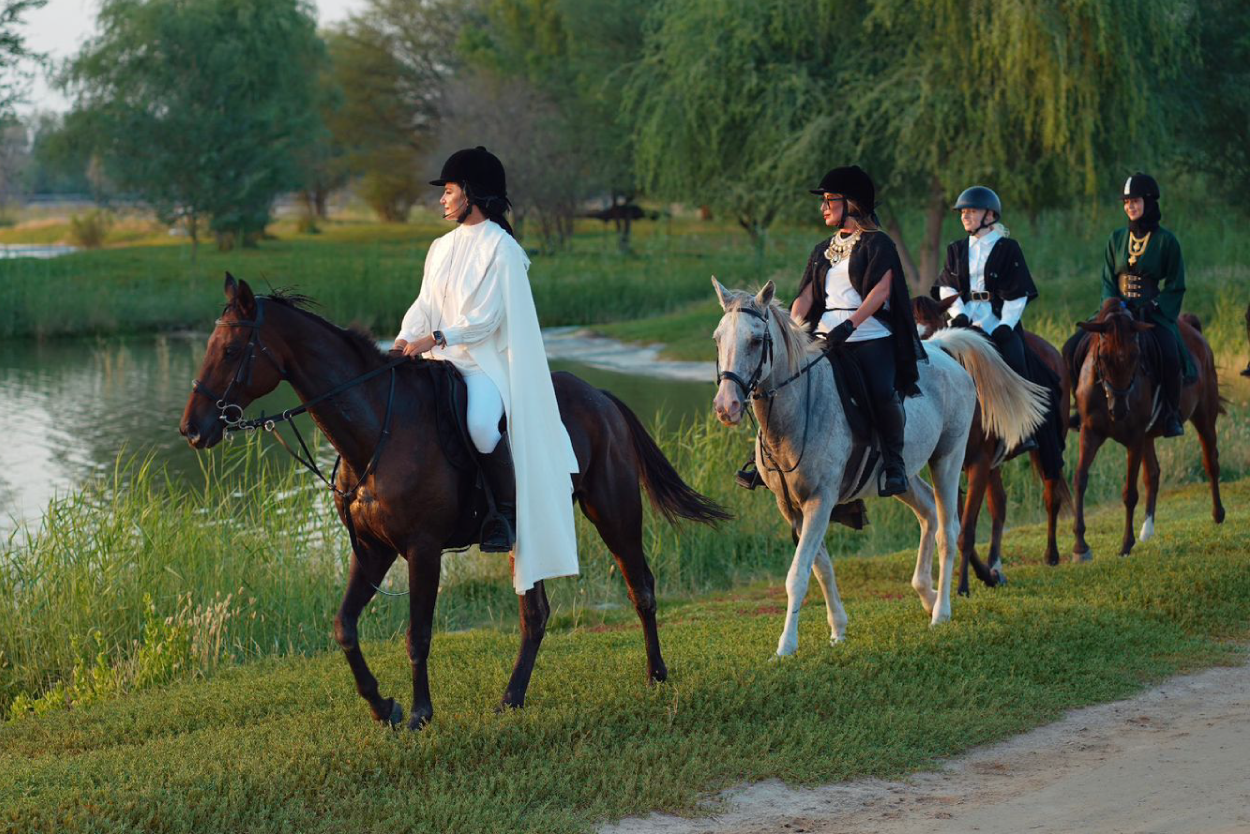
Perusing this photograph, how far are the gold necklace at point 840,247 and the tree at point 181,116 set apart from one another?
37.7 metres

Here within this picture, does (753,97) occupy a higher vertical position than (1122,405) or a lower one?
higher

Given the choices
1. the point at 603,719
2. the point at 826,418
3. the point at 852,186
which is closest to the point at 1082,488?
the point at 826,418

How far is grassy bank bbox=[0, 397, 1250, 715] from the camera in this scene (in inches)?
363

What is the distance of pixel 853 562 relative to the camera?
1180 cm

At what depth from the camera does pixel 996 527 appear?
10789 mm

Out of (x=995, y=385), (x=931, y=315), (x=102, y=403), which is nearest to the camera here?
(x=995, y=385)

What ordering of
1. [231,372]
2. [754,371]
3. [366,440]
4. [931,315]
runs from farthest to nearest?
1. [931,315]
2. [754,371]
3. [366,440]
4. [231,372]

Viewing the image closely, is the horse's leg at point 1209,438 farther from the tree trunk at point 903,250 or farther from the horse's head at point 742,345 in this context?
the tree trunk at point 903,250

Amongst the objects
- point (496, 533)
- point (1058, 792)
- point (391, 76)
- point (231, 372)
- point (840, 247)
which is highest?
point (391, 76)

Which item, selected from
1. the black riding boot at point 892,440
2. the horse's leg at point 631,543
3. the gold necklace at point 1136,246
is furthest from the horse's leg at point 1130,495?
the horse's leg at point 631,543

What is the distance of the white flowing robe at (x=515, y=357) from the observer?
6.83 meters

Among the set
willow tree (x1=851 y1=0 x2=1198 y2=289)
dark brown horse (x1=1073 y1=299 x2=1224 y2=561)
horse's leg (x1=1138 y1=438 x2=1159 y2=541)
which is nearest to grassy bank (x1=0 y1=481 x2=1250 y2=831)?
dark brown horse (x1=1073 y1=299 x2=1224 y2=561)

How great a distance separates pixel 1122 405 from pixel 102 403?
58.6 feet

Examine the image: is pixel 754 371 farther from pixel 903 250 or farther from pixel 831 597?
pixel 903 250
